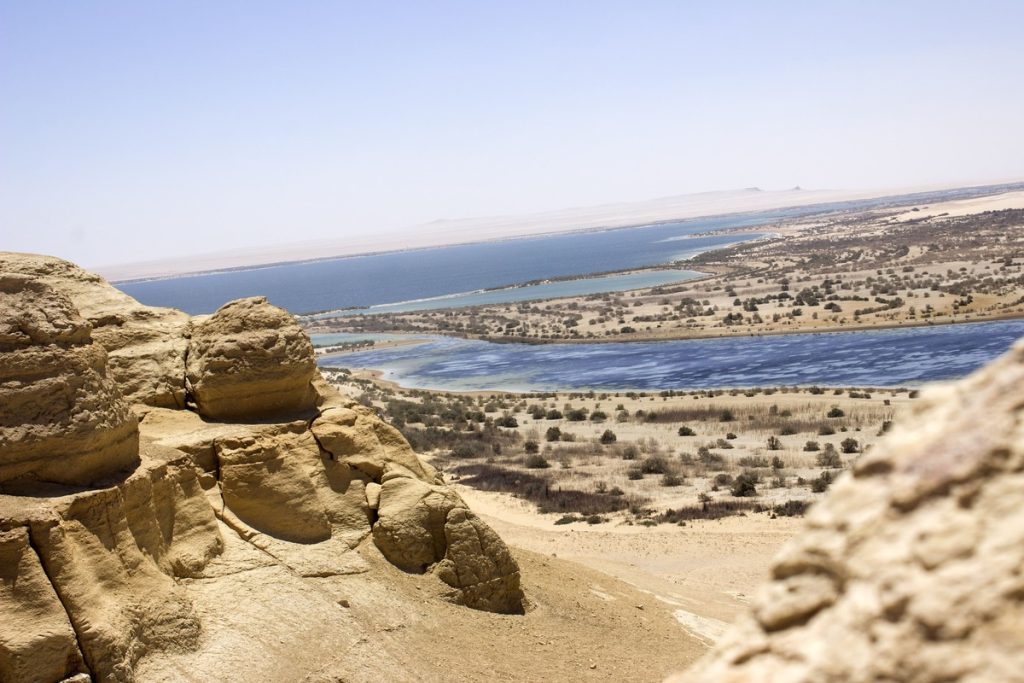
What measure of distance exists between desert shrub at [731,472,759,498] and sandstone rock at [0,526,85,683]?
1934 cm

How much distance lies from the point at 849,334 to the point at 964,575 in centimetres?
5616

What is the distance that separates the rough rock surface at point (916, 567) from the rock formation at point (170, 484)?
6.83 meters

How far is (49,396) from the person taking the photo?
28.4 feet

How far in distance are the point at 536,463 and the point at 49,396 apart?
22.5m

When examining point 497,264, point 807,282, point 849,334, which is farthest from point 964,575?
point 497,264

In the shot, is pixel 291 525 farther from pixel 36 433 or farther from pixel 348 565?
pixel 36 433

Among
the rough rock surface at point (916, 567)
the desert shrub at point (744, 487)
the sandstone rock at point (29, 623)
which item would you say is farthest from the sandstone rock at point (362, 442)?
the desert shrub at point (744, 487)

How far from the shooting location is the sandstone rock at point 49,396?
8.48 m

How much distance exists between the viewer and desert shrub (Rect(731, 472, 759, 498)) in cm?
2455

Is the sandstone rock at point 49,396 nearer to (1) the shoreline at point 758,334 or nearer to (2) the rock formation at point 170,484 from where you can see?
(2) the rock formation at point 170,484

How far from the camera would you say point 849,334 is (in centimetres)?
5538

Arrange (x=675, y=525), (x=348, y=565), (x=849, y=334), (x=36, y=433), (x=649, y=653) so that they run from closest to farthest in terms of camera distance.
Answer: (x=36, y=433) → (x=348, y=565) → (x=649, y=653) → (x=675, y=525) → (x=849, y=334)

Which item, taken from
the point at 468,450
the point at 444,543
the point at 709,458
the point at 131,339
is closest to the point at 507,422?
the point at 468,450

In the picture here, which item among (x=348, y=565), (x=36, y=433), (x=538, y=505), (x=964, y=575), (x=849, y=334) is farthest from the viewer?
(x=849, y=334)
